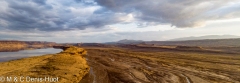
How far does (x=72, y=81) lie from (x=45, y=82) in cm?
241

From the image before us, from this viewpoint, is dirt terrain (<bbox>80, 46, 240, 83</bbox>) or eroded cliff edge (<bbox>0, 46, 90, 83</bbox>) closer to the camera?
eroded cliff edge (<bbox>0, 46, 90, 83</bbox>)

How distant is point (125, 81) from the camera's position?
50.4 feet

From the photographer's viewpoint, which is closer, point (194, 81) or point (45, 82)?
point (45, 82)

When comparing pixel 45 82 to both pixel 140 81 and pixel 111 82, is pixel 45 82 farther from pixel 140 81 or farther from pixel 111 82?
pixel 140 81

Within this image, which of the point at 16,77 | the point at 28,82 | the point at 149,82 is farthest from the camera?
the point at 149,82

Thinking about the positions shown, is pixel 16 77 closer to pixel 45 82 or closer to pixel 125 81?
pixel 45 82

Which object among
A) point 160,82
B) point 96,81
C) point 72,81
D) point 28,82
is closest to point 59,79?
point 72,81

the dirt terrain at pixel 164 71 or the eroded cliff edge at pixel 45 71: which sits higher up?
the eroded cliff edge at pixel 45 71

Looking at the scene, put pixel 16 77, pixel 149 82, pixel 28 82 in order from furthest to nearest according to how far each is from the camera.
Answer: pixel 149 82, pixel 16 77, pixel 28 82

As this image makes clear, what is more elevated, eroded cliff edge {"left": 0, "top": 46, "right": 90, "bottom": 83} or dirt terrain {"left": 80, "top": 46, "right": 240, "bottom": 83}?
eroded cliff edge {"left": 0, "top": 46, "right": 90, "bottom": 83}

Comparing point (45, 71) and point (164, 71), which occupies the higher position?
point (45, 71)

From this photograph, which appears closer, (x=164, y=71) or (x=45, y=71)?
(x=45, y=71)

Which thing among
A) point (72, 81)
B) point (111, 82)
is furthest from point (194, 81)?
point (72, 81)

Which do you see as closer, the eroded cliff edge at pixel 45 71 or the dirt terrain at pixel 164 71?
the eroded cliff edge at pixel 45 71
